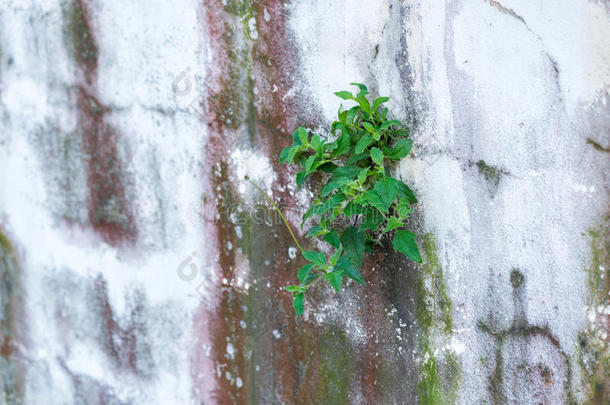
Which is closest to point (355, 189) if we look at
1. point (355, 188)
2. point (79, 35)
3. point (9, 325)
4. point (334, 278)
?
point (355, 188)

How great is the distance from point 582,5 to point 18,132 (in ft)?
6.05

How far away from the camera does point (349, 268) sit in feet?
4.34

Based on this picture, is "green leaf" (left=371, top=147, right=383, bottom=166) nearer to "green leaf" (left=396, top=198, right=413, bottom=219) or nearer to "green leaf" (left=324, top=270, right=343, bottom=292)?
"green leaf" (left=396, top=198, right=413, bottom=219)

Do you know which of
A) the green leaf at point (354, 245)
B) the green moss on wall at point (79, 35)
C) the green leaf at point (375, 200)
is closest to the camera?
the green leaf at point (375, 200)

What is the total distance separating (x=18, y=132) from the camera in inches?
73.3

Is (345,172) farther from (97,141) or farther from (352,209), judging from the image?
(97,141)

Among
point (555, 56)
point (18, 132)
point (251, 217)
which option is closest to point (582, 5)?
point (555, 56)

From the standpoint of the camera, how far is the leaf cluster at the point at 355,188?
1.29 metres

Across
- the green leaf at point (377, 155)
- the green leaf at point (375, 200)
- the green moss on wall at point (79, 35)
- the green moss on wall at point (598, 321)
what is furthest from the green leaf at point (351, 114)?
the green moss on wall at point (79, 35)

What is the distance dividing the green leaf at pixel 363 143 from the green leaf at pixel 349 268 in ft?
0.91

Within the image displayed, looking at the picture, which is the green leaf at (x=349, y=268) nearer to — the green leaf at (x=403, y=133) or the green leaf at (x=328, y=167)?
the green leaf at (x=328, y=167)

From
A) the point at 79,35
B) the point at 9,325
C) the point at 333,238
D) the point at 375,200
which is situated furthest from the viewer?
the point at 9,325

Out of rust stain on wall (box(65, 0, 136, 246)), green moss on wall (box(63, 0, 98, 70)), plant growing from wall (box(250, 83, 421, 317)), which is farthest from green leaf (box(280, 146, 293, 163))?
green moss on wall (box(63, 0, 98, 70))

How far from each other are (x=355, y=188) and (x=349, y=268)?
21 centimetres
